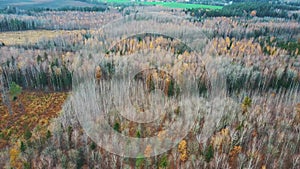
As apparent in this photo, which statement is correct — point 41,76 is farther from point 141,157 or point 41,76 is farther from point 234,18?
point 234,18

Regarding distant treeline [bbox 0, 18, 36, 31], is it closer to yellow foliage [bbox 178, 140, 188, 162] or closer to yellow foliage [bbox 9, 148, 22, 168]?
yellow foliage [bbox 9, 148, 22, 168]

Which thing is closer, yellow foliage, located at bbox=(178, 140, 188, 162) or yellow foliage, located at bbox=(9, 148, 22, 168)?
yellow foliage, located at bbox=(9, 148, 22, 168)

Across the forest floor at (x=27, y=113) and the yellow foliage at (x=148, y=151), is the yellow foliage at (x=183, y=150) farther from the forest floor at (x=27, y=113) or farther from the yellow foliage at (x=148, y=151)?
the forest floor at (x=27, y=113)

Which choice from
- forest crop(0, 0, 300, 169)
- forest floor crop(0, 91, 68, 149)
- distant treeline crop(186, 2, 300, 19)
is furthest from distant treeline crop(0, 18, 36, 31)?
distant treeline crop(186, 2, 300, 19)

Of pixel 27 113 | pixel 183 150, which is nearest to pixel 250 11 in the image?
pixel 27 113

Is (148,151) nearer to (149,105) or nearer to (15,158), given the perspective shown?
(149,105)

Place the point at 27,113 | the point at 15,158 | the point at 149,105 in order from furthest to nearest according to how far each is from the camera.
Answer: the point at 27,113
the point at 149,105
the point at 15,158

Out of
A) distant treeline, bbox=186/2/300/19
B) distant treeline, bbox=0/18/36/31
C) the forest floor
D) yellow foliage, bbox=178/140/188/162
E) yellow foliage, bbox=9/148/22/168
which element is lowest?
the forest floor

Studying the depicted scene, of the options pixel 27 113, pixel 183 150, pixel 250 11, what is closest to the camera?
pixel 183 150

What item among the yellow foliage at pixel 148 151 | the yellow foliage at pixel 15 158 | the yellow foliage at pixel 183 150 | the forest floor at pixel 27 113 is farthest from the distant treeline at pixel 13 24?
the yellow foliage at pixel 183 150
